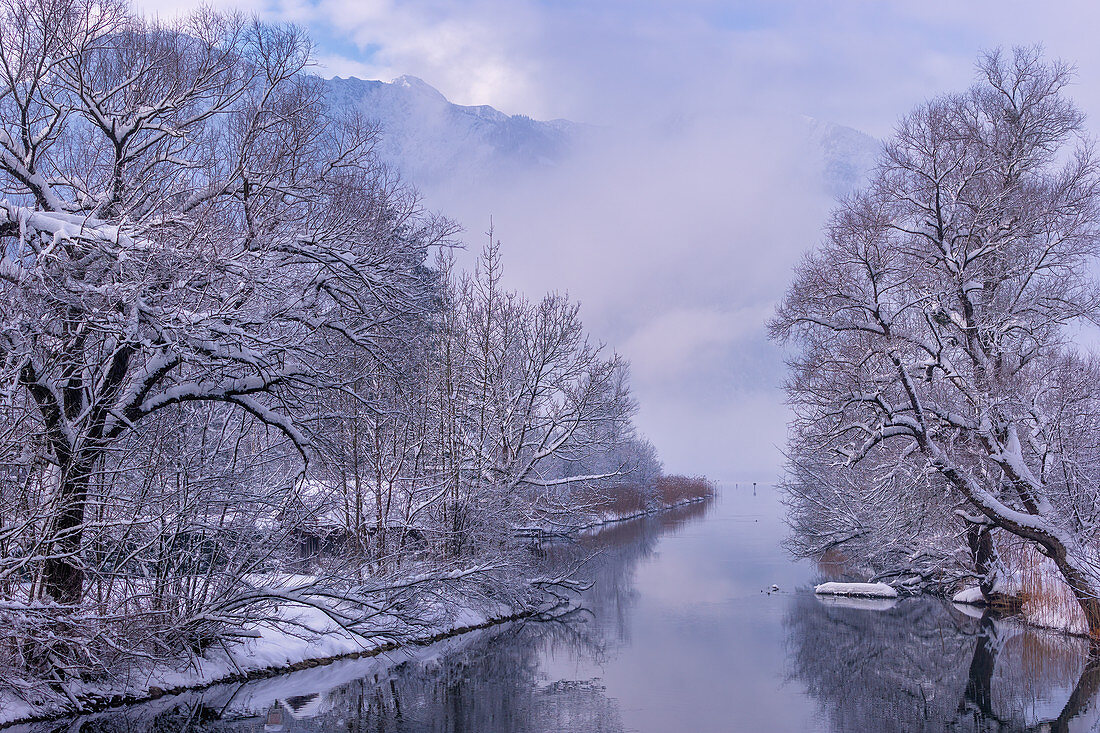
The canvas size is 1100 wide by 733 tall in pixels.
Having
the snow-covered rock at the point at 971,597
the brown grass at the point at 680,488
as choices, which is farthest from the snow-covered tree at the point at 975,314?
the brown grass at the point at 680,488

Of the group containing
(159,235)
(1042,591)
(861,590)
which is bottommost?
(861,590)

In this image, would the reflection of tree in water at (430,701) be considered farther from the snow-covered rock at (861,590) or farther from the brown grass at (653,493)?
the brown grass at (653,493)

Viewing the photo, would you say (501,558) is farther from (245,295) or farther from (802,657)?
(245,295)

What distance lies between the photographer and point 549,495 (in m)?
27.2

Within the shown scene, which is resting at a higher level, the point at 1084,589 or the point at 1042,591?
the point at 1084,589

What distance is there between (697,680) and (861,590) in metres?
13.9

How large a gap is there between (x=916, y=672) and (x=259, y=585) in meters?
12.7

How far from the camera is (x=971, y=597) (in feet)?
83.1

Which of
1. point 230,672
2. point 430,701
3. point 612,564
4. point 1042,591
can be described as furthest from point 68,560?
point 612,564

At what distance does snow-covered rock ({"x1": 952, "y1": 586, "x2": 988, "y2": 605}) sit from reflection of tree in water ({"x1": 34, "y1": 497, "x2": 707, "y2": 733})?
11.5 metres

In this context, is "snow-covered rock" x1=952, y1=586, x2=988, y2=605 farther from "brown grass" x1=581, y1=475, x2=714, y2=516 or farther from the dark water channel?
"brown grass" x1=581, y1=475, x2=714, y2=516

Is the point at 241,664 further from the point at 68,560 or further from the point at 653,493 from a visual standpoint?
the point at 653,493

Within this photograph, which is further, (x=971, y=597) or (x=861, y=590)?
(x=861, y=590)

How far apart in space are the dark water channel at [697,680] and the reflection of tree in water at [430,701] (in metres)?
0.04
